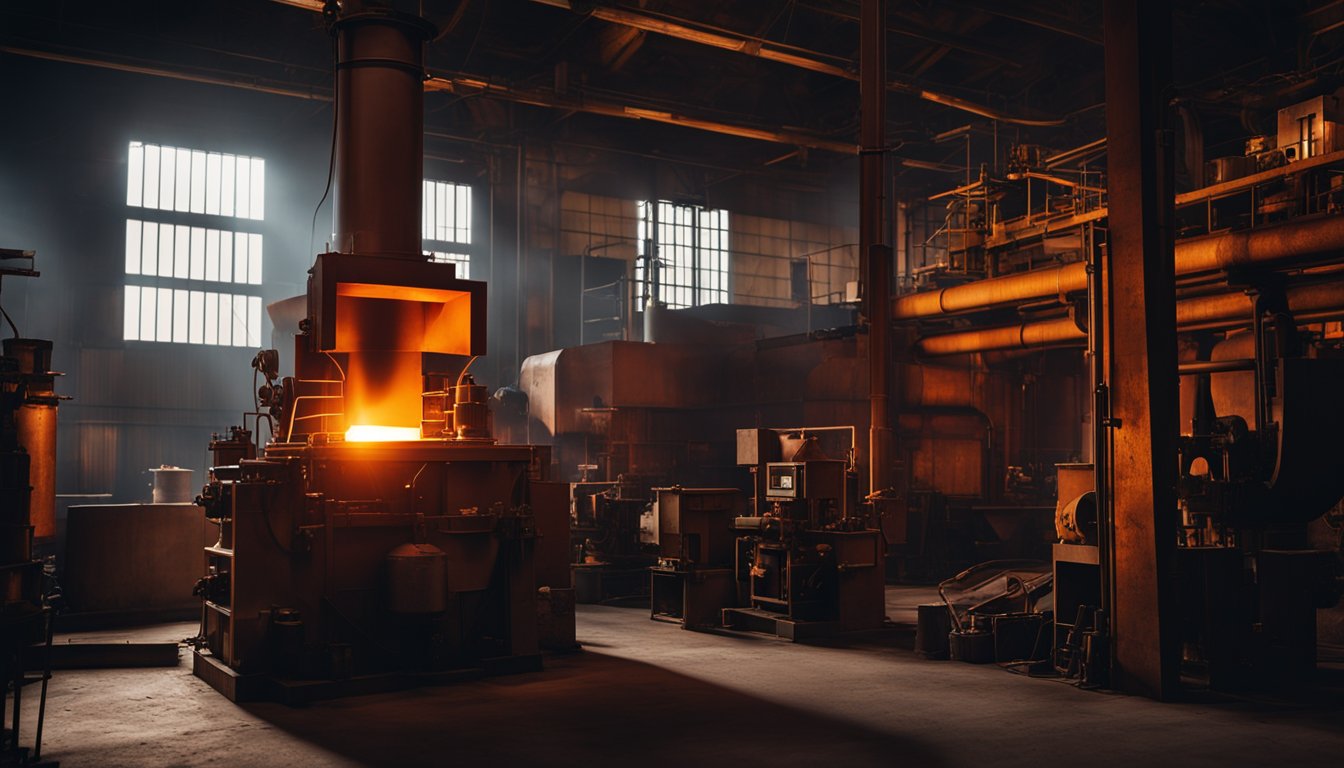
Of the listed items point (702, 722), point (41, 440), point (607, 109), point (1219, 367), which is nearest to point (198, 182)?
point (607, 109)

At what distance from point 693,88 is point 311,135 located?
7885 millimetres

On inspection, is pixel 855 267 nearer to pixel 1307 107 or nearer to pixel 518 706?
pixel 1307 107

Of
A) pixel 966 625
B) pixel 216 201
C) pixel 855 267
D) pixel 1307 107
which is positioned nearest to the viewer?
pixel 966 625

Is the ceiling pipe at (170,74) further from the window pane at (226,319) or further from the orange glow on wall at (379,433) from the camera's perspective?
the orange glow on wall at (379,433)

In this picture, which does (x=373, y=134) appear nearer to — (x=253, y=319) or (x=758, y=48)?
(x=758, y=48)

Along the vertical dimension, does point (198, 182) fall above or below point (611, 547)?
above

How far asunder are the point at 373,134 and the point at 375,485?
294 centimetres

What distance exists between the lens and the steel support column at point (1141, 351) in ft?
27.2

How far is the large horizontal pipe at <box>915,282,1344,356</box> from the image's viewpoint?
12273mm

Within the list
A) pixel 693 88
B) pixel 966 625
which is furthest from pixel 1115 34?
pixel 693 88

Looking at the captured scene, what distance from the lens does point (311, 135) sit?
73.3 feet

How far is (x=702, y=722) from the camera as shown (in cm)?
748

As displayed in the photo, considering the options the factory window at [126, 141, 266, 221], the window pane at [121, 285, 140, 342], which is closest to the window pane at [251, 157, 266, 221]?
the factory window at [126, 141, 266, 221]

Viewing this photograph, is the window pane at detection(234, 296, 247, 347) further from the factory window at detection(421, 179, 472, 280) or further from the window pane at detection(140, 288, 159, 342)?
the factory window at detection(421, 179, 472, 280)
